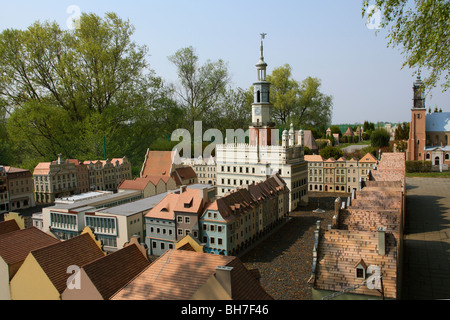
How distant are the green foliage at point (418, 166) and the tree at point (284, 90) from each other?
30631mm

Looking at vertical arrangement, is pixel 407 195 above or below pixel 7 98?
below

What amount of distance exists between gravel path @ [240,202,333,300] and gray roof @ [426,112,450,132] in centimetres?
4690

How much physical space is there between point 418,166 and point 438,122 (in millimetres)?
11103

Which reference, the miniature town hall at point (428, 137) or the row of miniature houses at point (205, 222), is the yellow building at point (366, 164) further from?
the row of miniature houses at point (205, 222)

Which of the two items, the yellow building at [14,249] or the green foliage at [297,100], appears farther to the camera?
the green foliage at [297,100]

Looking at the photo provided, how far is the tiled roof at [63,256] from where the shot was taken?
15.2 metres

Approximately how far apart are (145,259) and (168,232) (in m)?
11.7

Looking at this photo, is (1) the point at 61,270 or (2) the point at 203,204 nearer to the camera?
(1) the point at 61,270

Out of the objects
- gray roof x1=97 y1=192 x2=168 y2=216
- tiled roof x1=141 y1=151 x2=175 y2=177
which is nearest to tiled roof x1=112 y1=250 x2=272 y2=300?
gray roof x1=97 y1=192 x2=168 y2=216

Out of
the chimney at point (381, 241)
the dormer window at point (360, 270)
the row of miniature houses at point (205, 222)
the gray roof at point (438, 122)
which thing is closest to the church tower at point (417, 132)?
the gray roof at point (438, 122)

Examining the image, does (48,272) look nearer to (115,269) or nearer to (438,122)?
(115,269)
